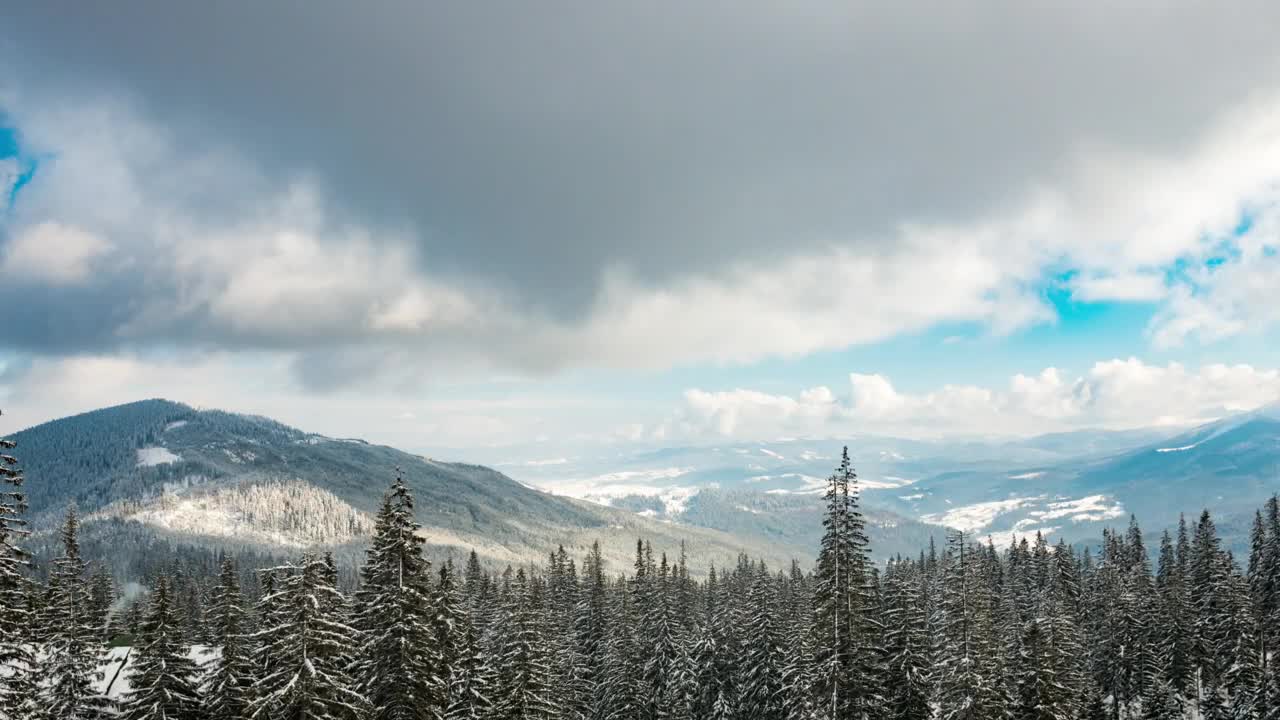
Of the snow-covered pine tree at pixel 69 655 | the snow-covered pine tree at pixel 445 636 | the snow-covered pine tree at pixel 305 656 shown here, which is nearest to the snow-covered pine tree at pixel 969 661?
the snow-covered pine tree at pixel 445 636

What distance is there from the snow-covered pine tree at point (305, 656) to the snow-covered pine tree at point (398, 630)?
96.2 inches

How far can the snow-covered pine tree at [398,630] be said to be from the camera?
33812mm

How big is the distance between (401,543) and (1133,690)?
76.2 m

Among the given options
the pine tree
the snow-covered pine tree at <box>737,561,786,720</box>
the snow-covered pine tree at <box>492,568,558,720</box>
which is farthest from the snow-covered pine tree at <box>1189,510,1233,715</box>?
the snow-covered pine tree at <box>492,568,558,720</box>

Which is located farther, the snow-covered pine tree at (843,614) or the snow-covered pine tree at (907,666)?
the snow-covered pine tree at (907,666)

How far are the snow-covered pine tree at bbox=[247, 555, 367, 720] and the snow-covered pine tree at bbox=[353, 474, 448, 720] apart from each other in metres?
2.44

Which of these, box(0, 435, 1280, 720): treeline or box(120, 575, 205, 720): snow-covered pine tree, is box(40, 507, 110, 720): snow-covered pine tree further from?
box(120, 575, 205, 720): snow-covered pine tree

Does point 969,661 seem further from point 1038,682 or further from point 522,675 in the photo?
point 522,675

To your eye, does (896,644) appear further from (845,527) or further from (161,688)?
(161,688)

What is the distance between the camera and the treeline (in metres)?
33.8

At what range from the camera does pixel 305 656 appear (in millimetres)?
29656

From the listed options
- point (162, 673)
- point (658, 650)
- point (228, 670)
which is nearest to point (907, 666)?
point (658, 650)

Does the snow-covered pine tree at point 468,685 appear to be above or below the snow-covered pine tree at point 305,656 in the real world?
below

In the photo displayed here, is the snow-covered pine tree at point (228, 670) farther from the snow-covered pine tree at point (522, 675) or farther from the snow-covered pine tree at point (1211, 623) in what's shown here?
the snow-covered pine tree at point (1211, 623)
